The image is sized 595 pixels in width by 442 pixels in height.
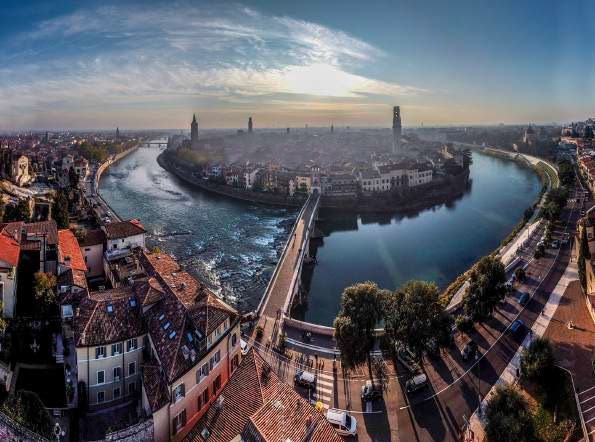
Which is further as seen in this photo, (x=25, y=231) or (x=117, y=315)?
(x=25, y=231)

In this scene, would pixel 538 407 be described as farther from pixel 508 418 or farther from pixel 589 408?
pixel 508 418

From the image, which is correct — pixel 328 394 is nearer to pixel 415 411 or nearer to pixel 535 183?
pixel 415 411

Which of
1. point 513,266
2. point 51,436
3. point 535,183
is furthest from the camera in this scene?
point 535,183

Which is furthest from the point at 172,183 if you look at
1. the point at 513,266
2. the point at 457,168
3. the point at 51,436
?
the point at 51,436

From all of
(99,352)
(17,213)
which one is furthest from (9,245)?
(17,213)

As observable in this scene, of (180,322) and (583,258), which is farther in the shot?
(583,258)

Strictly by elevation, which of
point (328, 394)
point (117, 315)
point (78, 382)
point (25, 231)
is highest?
point (25, 231)

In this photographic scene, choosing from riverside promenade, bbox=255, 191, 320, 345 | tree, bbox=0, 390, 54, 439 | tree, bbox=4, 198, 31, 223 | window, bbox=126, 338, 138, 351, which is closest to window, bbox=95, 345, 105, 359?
window, bbox=126, 338, 138, 351
